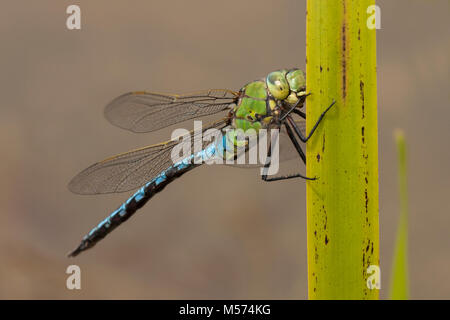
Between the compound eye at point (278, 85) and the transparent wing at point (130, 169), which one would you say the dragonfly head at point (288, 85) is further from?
the transparent wing at point (130, 169)

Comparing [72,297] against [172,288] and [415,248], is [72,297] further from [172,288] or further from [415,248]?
[415,248]

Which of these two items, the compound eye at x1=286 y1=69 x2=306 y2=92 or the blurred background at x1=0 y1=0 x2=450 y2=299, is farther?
the blurred background at x1=0 y1=0 x2=450 y2=299

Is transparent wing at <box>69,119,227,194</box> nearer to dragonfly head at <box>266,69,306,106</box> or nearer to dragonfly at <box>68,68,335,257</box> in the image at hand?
dragonfly at <box>68,68,335,257</box>

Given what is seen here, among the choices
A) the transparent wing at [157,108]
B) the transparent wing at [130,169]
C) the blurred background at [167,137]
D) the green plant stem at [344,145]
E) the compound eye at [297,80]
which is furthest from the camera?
the blurred background at [167,137]

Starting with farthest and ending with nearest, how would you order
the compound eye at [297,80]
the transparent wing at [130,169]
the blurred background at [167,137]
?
1. the blurred background at [167,137]
2. the transparent wing at [130,169]
3. the compound eye at [297,80]

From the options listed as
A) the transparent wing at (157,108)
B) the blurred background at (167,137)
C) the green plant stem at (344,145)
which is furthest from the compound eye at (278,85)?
the blurred background at (167,137)

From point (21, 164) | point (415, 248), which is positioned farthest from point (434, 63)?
point (21, 164)

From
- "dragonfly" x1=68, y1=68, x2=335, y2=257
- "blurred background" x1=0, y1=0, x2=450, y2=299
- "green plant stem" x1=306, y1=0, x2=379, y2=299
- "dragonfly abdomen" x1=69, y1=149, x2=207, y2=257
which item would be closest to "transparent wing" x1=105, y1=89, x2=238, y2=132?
"dragonfly" x1=68, y1=68, x2=335, y2=257
